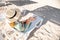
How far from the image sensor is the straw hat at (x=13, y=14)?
0.90 meters

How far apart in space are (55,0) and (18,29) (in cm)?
63

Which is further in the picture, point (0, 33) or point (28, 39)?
point (0, 33)

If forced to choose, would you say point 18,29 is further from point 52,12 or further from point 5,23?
point 52,12

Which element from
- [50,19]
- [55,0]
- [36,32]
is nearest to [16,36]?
[36,32]

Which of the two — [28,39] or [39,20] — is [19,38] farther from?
[39,20]

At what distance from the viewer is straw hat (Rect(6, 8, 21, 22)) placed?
90 cm

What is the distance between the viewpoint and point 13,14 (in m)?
0.91

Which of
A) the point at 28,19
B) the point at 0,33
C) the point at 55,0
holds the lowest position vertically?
the point at 0,33

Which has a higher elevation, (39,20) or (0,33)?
(39,20)

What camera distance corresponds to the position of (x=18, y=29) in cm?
83

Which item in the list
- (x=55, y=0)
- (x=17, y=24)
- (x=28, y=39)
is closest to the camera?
(x=28, y=39)

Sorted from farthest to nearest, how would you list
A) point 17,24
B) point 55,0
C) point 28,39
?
point 55,0
point 17,24
point 28,39

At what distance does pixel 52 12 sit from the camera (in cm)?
94

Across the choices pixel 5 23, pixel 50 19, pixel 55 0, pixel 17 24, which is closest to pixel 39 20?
pixel 50 19
